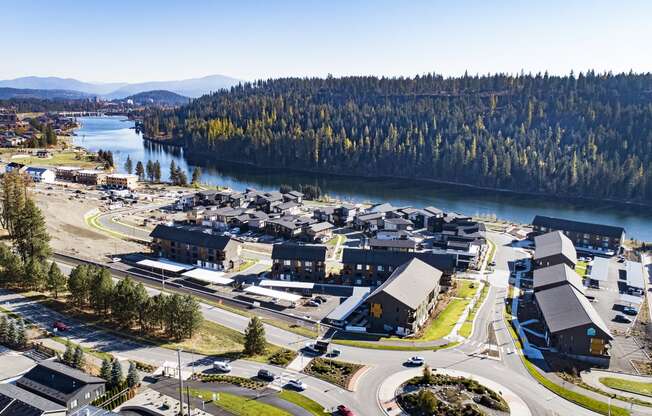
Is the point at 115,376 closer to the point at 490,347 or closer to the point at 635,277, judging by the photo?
the point at 490,347

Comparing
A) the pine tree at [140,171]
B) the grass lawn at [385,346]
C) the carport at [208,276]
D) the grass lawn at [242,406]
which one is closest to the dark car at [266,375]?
the grass lawn at [242,406]

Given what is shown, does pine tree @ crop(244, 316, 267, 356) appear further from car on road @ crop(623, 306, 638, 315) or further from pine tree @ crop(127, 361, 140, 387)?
car on road @ crop(623, 306, 638, 315)

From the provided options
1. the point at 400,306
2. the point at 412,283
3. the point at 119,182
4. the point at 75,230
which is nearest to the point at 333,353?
the point at 400,306

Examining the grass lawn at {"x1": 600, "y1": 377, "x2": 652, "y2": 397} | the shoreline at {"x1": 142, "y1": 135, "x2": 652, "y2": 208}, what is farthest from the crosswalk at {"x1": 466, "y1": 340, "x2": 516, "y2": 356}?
the shoreline at {"x1": 142, "y1": 135, "x2": 652, "y2": 208}

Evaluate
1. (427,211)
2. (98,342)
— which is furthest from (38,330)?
(427,211)

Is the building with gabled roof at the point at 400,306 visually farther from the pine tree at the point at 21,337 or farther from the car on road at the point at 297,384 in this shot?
the pine tree at the point at 21,337

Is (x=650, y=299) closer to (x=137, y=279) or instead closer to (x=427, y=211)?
(x=427, y=211)

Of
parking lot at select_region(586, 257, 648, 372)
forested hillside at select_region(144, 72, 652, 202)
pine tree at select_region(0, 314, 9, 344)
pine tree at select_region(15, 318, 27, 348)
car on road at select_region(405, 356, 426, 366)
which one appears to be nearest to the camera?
car on road at select_region(405, 356, 426, 366)
